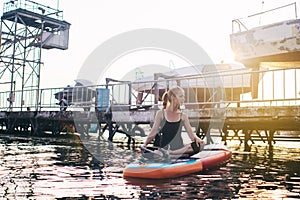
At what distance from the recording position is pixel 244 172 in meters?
6.05

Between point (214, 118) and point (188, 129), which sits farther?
point (214, 118)

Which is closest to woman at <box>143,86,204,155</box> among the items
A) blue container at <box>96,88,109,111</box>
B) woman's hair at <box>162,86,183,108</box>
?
woman's hair at <box>162,86,183,108</box>

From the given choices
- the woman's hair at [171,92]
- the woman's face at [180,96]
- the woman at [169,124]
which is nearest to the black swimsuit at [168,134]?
the woman at [169,124]

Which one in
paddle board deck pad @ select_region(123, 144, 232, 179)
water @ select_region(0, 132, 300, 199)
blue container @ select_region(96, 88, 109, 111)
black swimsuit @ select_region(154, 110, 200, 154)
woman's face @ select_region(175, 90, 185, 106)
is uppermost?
blue container @ select_region(96, 88, 109, 111)

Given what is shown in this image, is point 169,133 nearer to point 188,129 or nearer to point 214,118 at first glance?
point 188,129

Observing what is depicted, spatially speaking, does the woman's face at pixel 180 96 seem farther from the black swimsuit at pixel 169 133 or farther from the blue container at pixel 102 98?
the blue container at pixel 102 98

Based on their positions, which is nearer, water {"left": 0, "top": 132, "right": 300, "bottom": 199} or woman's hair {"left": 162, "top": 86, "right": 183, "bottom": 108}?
water {"left": 0, "top": 132, "right": 300, "bottom": 199}

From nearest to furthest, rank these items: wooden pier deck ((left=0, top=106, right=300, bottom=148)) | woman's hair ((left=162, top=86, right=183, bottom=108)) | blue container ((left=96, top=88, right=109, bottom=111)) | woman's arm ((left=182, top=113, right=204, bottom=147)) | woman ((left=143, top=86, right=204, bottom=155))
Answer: woman's hair ((left=162, top=86, right=183, bottom=108)) → woman ((left=143, top=86, right=204, bottom=155)) → woman's arm ((left=182, top=113, right=204, bottom=147)) → wooden pier deck ((left=0, top=106, right=300, bottom=148)) → blue container ((left=96, top=88, right=109, bottom=111))

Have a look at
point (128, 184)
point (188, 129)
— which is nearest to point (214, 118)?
point (188, 129)

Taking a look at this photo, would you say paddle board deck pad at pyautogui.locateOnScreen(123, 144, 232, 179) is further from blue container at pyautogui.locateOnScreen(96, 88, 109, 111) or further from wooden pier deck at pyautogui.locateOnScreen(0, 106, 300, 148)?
blue container at pyautogui.locateOnScreen(96, 88, 109, 111)

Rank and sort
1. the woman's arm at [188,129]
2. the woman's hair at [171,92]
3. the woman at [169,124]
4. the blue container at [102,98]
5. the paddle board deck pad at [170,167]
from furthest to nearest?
1. the blue container at [102,98]
2. the woman's arm at [188,129]
3. the woman at [169,124]
4. the woman's hair at [171,92]
5. the paddle board deck pad at [170,167]

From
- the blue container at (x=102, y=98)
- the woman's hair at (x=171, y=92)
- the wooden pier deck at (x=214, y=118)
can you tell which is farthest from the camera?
the blue container at (x=102, y=98)

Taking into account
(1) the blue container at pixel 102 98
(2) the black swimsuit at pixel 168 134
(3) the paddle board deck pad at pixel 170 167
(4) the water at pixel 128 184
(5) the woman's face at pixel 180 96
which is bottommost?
(4) the water at pixel 128 184

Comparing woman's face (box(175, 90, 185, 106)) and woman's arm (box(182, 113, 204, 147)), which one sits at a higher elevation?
woman's face (box(175, 90, 185, 106))
